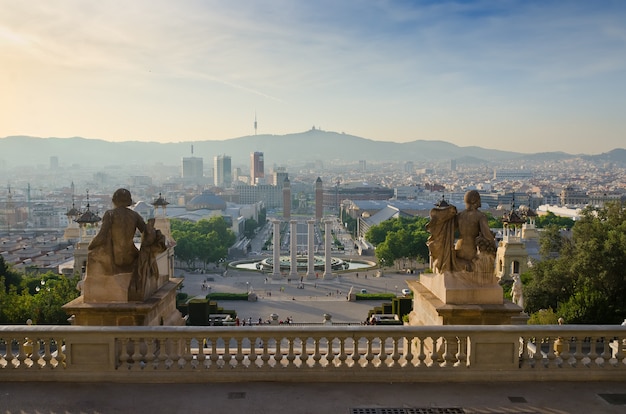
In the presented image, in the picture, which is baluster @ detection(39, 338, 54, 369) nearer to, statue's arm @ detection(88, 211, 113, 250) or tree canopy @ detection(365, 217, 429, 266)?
statue's arm @ detection(88, 211, 113, 250)

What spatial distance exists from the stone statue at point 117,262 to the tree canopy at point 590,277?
852 inches

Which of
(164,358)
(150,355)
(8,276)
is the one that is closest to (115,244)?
(150,355)

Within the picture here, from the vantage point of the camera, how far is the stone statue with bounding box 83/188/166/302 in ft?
29.4

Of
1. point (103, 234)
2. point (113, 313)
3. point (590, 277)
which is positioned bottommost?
point (590, 277)

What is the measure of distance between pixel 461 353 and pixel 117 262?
18.1ft

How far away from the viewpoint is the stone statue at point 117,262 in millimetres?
8969

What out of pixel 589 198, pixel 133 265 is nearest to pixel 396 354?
pixel 133 265

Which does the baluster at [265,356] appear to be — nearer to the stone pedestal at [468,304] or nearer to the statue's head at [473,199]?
the stone pedestal at [468,304]

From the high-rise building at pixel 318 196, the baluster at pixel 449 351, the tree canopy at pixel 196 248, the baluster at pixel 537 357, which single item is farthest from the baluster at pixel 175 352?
the high-rise building at pixel 318 196

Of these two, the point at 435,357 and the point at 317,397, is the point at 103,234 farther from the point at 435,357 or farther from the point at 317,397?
the point at 435,357

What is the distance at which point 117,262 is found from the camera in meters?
9.05

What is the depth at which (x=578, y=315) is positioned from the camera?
24.9m

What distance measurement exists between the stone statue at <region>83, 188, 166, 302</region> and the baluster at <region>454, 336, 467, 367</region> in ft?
16.0

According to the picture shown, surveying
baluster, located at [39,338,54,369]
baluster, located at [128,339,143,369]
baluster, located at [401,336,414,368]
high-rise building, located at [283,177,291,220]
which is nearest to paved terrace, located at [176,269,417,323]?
baluster, located at [401,336,414,368]
